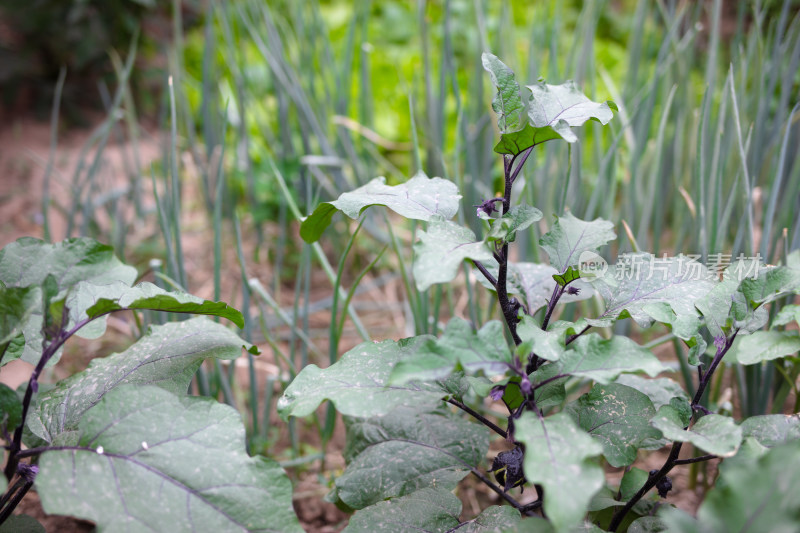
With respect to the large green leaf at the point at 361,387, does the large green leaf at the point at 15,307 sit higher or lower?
higher

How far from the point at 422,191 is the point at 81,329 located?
1.55 ft

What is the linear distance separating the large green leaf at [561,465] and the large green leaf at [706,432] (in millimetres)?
108

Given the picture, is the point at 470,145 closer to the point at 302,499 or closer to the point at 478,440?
the point at 478,440

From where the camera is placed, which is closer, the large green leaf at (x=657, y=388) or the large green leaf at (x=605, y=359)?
the large green leaf at (x=605, y=359)

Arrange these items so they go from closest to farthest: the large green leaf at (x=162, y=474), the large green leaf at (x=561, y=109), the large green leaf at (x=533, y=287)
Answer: the large green leaf at (x=162, y=474) < the large green leaf at (x=561, y=109) < the large green leaf at (x=533, y=287)

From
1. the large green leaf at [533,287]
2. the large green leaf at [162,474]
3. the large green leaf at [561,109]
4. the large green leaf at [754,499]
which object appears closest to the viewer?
the large green leaf at [754,499]

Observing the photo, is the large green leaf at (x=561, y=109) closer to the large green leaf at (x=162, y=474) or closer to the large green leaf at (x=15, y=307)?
the large green leaf at (x=162, y=474)

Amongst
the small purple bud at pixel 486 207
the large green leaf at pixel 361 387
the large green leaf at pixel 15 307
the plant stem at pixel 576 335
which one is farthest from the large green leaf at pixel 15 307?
the plant stem at pixel 576 335

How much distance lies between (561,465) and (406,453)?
1.00 ft

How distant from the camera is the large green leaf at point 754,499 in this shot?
0.44 m

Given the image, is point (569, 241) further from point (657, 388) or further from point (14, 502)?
point (14, 502)

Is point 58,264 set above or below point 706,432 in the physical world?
above

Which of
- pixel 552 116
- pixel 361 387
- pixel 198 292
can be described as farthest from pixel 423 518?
pixel 198 292

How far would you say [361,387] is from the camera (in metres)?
0.66
